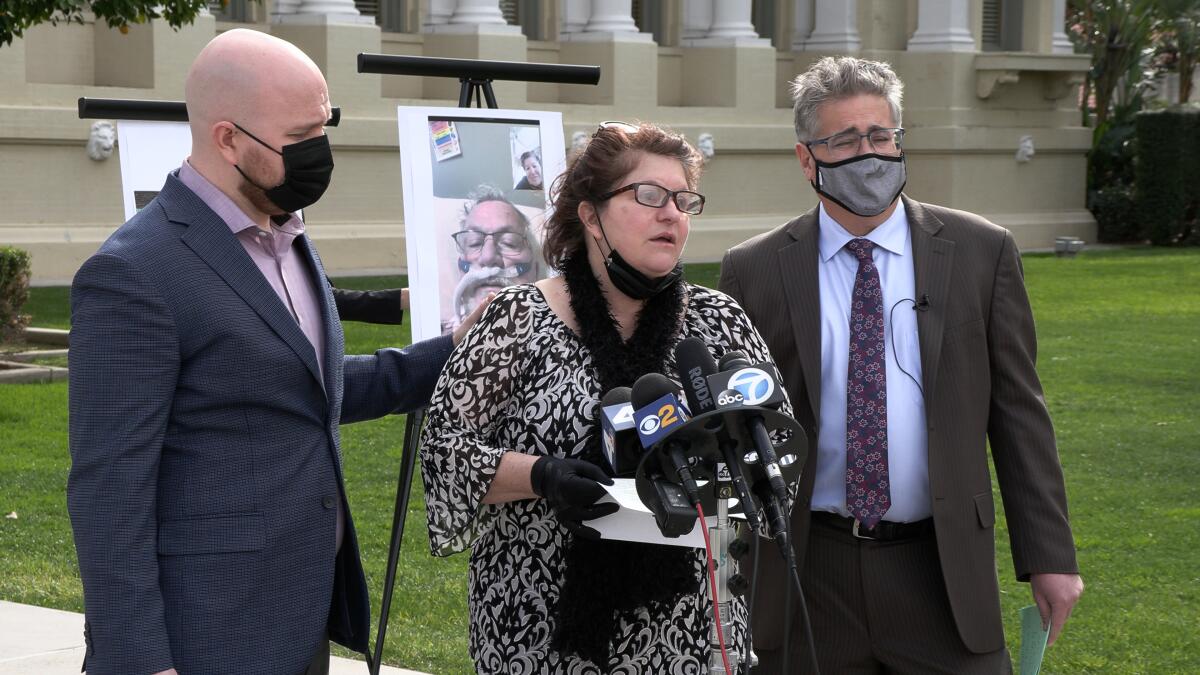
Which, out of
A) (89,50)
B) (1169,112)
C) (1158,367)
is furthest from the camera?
(1169,112)

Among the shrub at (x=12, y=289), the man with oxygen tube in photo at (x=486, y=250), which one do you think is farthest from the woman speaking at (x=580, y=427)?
the shrub at (x=12, y=289)

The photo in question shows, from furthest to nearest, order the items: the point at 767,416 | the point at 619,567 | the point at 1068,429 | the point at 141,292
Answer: the point at 1068,429 → the point at 619,567 → the point at 141,292 → the point at 767,416

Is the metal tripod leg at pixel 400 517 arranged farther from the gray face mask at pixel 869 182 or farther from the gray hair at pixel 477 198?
the gray face mask at pixel 869 182

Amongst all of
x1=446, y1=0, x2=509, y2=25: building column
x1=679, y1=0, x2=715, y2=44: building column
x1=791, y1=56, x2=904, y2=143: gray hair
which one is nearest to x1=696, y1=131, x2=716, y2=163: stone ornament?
x1=679, y1=0, x2=715, y2=44: building column

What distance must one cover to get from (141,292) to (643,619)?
1.27 meters

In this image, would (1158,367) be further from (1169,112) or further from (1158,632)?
(1169,112)

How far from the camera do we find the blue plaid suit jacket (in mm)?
2982

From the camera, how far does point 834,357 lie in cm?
397

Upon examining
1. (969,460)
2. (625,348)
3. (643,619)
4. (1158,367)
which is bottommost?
(1158,367)

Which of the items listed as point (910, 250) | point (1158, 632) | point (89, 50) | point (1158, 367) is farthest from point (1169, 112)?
point (910, 250)

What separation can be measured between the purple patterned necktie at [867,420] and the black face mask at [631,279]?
64 cm

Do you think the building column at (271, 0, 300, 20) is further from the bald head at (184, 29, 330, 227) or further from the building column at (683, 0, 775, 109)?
the bald head at (184, 29, 330, 227)

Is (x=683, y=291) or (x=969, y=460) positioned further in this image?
(x=969, y=460)

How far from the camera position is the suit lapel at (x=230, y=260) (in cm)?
316
